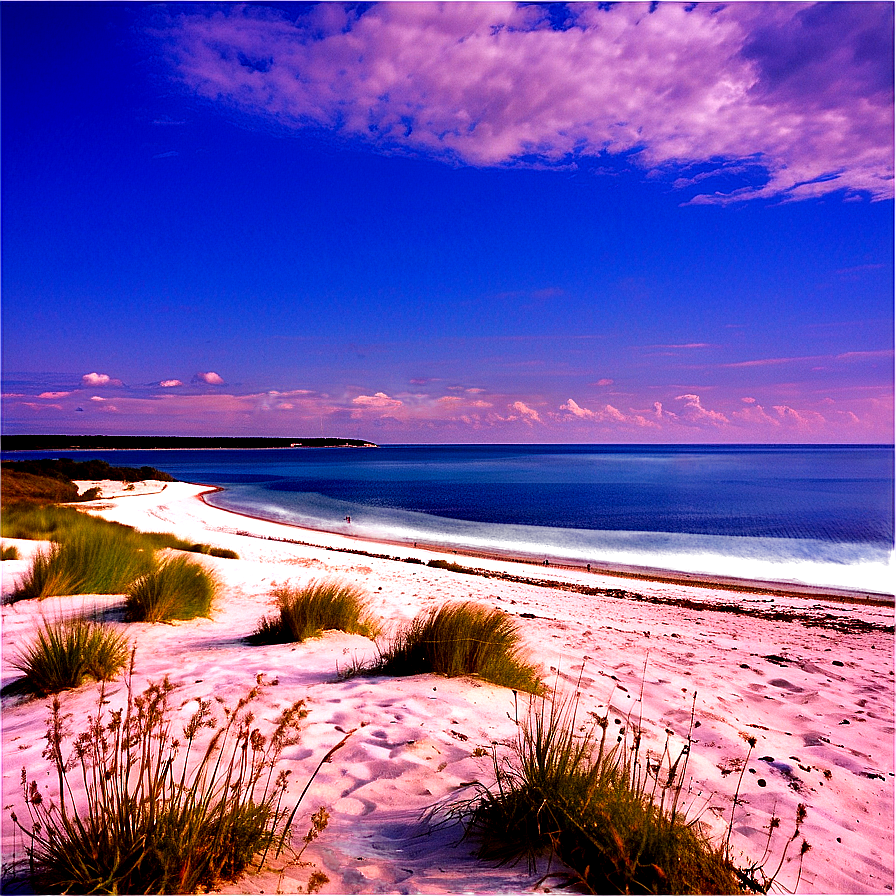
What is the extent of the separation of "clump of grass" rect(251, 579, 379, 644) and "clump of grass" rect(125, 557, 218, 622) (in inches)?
55.6

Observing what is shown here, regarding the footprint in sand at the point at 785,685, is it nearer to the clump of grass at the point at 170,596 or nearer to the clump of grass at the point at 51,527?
the clump of grass at the point at 170,596

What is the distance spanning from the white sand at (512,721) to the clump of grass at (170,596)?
0.92 feet

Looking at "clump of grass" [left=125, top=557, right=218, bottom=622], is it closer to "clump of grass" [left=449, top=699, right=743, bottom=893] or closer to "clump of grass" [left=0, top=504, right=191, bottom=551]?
"clump of grass" [left=0, top=504, right=191, bottom=551]

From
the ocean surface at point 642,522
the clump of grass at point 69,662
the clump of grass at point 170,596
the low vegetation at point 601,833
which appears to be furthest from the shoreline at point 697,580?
the low vegetation at point 601,833

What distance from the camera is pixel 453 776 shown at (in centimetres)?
372

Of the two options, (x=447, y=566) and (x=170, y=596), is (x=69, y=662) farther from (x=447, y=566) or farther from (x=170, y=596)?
(x=447, y=566)

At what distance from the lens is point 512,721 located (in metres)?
4.70

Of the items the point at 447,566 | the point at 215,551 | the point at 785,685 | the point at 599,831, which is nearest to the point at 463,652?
the point at 599,831

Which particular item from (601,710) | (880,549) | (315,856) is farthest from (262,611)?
(880,549)

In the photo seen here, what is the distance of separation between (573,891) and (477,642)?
339cm

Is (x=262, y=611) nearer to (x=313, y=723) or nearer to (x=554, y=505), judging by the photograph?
(x=313, y=723)

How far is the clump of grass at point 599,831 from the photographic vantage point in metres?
2.44

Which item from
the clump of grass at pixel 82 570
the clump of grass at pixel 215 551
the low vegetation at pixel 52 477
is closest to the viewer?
the clump of grass at pixel 82 570

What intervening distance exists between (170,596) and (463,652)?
15.6ft
